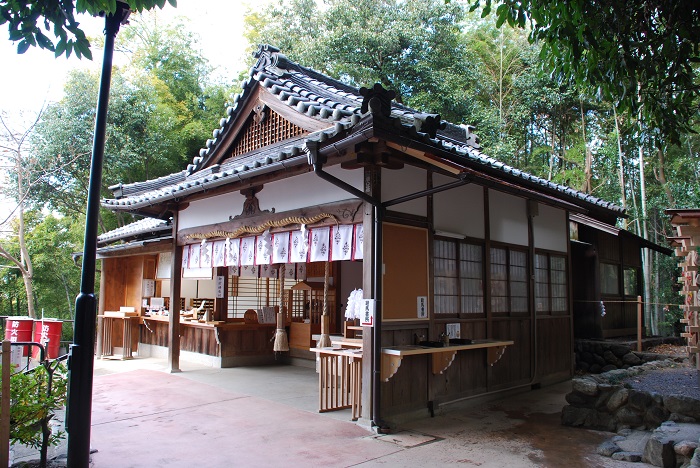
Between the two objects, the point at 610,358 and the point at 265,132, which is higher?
the point at 265,132

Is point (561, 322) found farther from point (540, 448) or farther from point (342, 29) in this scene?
point (342, 29)

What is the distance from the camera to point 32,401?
15.2 feet

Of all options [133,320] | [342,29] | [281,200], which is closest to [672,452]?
[281,200]

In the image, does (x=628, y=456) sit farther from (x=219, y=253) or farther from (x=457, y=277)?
(x=219, y=253)

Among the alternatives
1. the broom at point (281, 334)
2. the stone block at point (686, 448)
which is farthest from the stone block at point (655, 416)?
the broom at point (281, 334)

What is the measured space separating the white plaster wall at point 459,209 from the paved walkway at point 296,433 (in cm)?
288

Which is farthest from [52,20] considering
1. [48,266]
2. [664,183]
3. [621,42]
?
[48,266]

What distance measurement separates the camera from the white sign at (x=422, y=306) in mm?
7402

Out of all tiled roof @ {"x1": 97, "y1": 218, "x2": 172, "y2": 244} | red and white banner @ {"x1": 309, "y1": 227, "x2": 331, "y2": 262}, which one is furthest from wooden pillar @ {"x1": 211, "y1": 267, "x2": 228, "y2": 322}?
red and white banner @ {"x1": 309, "y1": 227, "x2": 331, "y2": 262}

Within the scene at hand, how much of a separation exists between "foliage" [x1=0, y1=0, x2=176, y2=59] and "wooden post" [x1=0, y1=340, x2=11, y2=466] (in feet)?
8.36

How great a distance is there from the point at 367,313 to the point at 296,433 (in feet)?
5.91

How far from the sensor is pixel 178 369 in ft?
36.3

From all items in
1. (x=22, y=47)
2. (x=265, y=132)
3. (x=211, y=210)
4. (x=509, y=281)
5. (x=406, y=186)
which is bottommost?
(x=509, y=281)

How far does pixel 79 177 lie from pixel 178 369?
1139 cm
